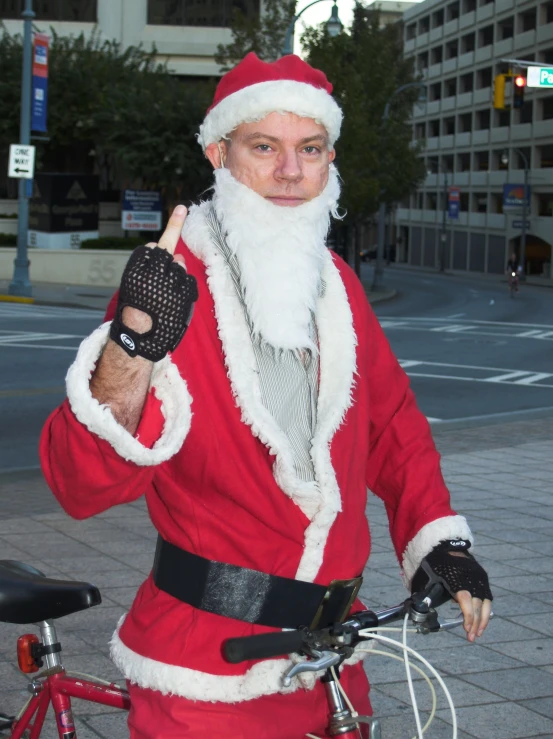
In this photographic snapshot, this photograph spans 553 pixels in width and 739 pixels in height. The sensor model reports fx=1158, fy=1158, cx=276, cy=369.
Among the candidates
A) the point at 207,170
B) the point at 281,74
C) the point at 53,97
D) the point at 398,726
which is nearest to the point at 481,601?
the point at 281,74

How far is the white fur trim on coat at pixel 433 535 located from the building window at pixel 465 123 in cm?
8395

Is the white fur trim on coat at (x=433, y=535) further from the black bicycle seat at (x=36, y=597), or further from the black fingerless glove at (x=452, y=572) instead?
the black bicycle seat at (x=36, y=597)

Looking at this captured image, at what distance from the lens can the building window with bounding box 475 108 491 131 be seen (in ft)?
263

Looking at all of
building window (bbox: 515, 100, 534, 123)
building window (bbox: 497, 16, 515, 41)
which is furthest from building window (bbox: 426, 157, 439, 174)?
building window (bbox: 515, 100, 534, 123)

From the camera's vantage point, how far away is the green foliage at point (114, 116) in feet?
118

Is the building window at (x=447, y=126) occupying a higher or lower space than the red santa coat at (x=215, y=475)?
higher

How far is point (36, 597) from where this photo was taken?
262cm

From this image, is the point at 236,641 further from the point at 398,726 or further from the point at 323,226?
the point at 398,726

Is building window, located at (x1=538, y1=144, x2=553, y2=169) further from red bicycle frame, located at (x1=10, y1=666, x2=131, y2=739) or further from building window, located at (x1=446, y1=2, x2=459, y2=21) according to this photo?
red bicycle frame, located at (x1=10, y1=666, x2=131, y2=739)

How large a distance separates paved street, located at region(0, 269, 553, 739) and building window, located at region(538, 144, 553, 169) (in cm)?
5511

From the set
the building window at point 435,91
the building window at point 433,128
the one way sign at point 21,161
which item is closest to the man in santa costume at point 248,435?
the one way sign at point 21,161

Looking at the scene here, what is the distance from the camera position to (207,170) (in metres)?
36.7

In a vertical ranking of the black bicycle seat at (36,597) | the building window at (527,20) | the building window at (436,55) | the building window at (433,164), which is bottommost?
the black bicycle seat at (36,597)

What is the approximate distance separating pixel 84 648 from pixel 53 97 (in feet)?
117
